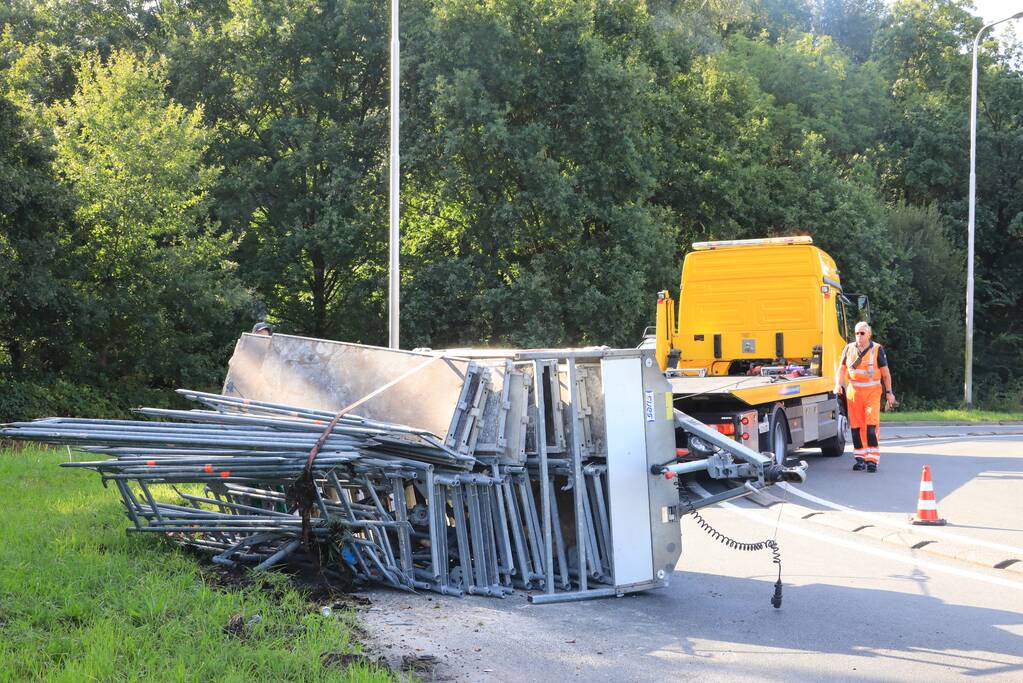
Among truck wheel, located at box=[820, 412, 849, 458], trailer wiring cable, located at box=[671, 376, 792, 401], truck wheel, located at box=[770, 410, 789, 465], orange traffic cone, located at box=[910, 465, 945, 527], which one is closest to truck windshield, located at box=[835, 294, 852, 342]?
truck wheel, located at box=[820, 412, 849, 458]

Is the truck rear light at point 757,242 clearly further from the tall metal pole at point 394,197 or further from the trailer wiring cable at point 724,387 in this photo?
the tall metal pole at point 394,197

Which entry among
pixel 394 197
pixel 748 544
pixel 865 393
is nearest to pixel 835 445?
pixel 865 393

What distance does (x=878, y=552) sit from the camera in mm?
9008

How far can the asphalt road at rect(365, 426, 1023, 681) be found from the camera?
5703 millimetres

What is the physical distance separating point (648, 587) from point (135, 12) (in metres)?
31.5

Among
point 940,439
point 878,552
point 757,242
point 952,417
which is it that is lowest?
point 952,417

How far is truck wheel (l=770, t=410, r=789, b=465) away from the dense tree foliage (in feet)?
44.0

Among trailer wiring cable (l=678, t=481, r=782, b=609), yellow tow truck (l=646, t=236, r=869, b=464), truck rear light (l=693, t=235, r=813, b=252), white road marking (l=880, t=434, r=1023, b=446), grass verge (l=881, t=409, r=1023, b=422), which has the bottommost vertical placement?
grass verge (l=881, t=409, r=1023, b=422)

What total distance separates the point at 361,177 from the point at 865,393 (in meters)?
17.9

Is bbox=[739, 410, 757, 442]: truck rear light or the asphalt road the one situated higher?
bbox=[739, 410, 757, 442]: truck rear light

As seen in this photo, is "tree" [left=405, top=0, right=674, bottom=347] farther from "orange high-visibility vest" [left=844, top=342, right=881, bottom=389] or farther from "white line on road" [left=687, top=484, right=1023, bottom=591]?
"white line on road" [left=687, top=484, right=1023, bottom=591]

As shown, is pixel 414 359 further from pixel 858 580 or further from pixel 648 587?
pixel 858 580

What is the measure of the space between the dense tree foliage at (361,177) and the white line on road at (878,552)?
17.1 metres

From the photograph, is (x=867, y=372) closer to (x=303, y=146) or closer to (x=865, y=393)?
(x=865, y=393)
